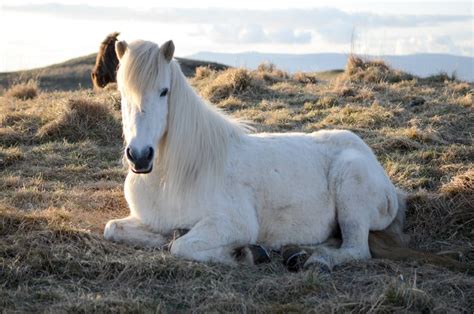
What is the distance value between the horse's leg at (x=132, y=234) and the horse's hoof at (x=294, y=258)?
101 centimetres

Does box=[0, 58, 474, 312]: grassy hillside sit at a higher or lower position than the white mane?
lower

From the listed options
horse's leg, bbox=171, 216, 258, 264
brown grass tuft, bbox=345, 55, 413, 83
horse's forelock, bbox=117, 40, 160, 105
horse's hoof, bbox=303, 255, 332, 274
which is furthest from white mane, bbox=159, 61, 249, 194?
brown grass tuft, bbox=345, 55, 413, 83

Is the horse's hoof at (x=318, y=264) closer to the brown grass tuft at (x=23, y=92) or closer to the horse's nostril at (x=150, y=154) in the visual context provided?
the horse's nostril at (x=150, y=154)

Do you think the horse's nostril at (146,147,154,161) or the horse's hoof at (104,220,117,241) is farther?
the horse's hoof at (104,220,117,241)

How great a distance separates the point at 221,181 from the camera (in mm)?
5488

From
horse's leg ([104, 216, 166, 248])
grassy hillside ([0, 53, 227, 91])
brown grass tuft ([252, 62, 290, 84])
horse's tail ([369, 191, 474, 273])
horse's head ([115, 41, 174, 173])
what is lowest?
grassy hillside ([0, 53, 227, 91])

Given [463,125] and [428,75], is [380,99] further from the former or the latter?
[428,75]

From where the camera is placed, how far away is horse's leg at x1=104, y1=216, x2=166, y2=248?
5.39 metres

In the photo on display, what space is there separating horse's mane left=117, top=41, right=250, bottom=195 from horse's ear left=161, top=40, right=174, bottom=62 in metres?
0.06

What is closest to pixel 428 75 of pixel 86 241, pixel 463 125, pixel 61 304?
pixel 463 125

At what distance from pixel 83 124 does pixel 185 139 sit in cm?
563

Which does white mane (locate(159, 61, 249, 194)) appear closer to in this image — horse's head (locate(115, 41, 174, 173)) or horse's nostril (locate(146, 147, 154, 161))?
horse's head (locate(115, 41, 174, 173))

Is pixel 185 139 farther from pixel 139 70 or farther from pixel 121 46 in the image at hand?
pixel 121 46

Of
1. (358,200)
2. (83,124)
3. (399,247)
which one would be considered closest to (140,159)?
(358,200)
